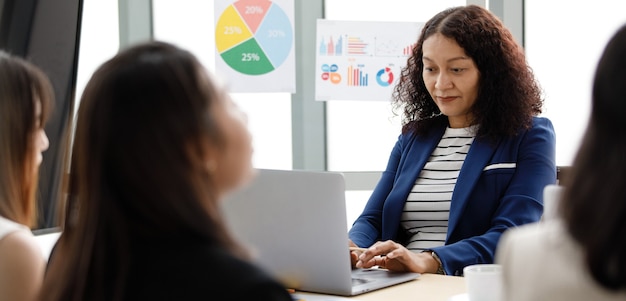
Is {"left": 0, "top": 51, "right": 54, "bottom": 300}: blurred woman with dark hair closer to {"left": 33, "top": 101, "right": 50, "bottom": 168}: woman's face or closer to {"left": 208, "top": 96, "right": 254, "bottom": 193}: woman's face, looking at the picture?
{"left": 33, "top": 101, "right": 50, "bottom": 168}: woman's face

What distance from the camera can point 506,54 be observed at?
2494 millimetres

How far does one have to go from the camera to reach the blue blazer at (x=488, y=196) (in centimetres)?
224

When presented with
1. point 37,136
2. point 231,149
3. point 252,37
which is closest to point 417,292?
point 37,136

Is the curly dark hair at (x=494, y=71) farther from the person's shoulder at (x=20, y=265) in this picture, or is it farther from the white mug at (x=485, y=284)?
the person's shoulder at (x=20, y=265)

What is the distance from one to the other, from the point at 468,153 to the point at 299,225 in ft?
2.70

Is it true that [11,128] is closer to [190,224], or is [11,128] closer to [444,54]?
[190,224]

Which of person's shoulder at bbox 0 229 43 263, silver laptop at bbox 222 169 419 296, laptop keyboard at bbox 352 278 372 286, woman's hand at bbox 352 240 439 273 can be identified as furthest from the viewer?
woman's hand at bbox 352 240 439 273

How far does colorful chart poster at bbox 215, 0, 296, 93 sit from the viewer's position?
416cm

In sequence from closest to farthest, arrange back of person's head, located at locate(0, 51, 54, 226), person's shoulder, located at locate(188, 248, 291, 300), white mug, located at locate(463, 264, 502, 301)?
person's shoulder, located at locate(188, 248, 291, 300)
back of person's head, located at locate(0, 51, 54, 226)
white mug, located at locate(463, 264, 502, 301)

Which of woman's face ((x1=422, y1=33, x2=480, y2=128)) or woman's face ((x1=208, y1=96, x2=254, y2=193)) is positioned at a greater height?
woman's face ((x1=422, y1=33, x2=480, y2=128))

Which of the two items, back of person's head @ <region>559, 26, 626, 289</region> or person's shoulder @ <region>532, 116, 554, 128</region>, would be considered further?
person's shoulder @ <region>532, 116, 554, 128</region>

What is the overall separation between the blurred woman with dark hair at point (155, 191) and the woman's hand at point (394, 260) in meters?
1.20

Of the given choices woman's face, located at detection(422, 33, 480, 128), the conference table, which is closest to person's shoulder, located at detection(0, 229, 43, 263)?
the conference table

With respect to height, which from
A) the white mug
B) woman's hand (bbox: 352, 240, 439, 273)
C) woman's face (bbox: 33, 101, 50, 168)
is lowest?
woman's hand (bbox: 352, 240, 439, 273)
